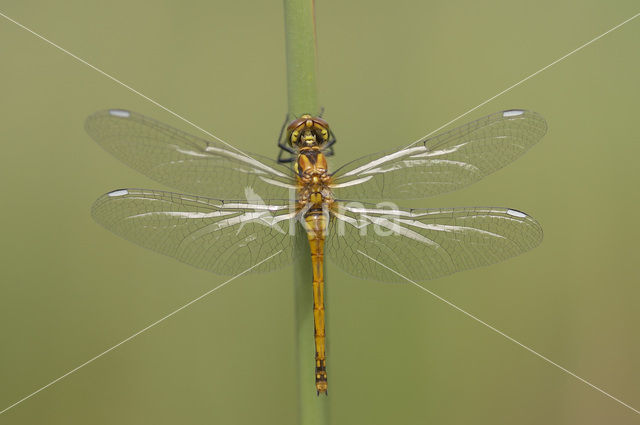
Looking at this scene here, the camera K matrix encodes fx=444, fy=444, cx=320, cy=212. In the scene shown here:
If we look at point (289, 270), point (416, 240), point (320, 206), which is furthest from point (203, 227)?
point (416, 240)

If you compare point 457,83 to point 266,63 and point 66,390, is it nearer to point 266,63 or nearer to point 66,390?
point 266,63

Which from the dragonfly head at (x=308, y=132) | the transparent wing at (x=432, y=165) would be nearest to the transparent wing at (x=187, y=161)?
the dragonfly head at (x=308, y=132)

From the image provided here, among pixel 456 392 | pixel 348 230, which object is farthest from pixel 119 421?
pixel 456 392

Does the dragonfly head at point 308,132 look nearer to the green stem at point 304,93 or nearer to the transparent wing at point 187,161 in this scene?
the transparent wing at point 187,161

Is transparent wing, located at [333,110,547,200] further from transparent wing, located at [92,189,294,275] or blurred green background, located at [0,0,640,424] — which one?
blurred green background, located at [0,0,640,424]

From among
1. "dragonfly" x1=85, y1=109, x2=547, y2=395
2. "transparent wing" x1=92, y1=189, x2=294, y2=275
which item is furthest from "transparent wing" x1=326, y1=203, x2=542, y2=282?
"transparent wing" x1=92, y1=189, x2=294, y2=275

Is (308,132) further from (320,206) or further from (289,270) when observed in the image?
(289,270)
